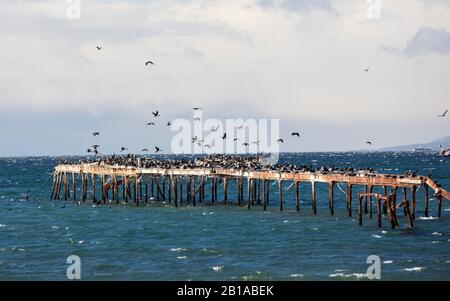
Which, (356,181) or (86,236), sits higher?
(356,181)

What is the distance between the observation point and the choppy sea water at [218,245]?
139ft

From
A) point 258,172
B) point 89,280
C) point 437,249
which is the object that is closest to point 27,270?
point 89,280

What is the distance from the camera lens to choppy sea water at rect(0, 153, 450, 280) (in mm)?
42219

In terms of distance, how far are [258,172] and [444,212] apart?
58.5 ft

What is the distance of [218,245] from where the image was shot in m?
52.7

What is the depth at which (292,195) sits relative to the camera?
108562 mm

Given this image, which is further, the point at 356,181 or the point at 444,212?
the point at 444,212

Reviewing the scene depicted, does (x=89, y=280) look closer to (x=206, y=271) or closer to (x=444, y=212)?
(x=206, y=271)

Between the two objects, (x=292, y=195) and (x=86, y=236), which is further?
(x=292, y=195)
